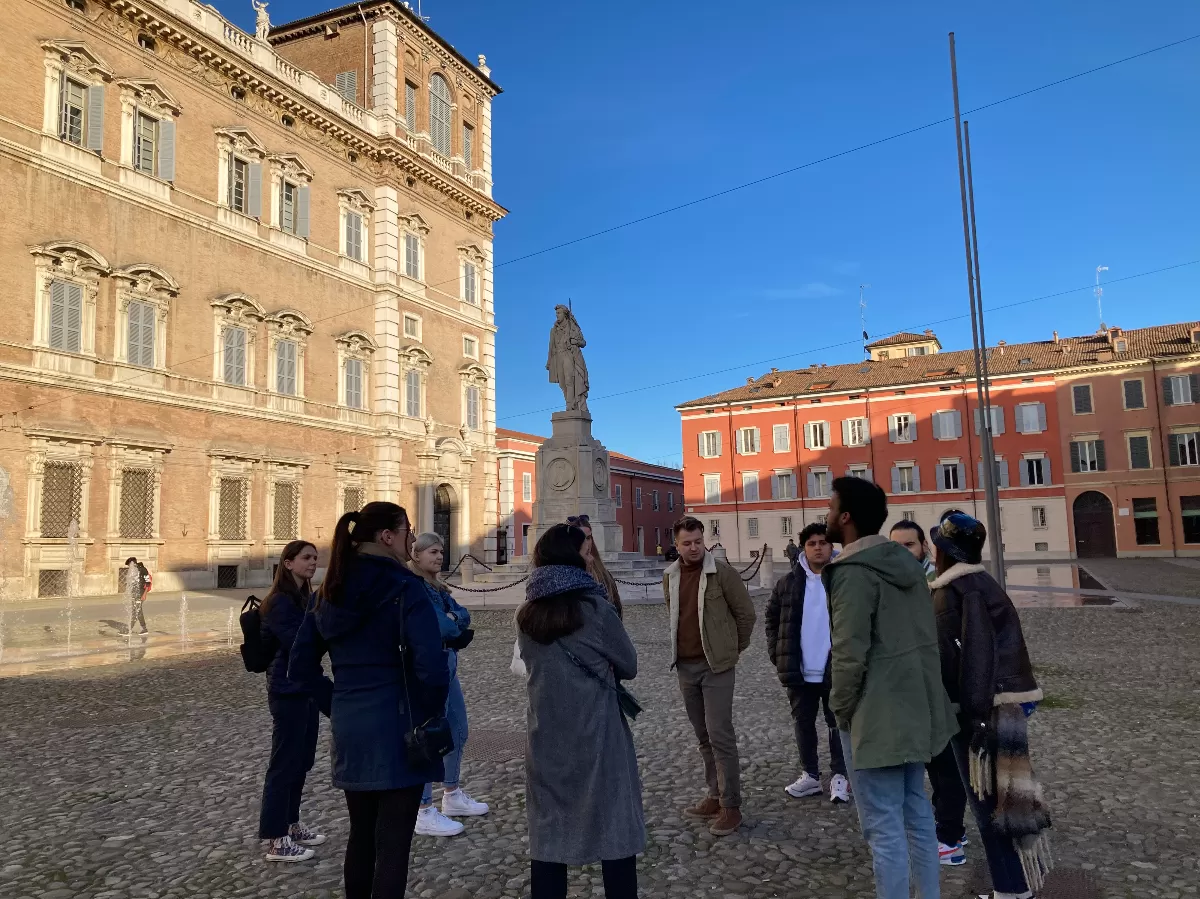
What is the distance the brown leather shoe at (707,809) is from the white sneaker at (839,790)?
765mm

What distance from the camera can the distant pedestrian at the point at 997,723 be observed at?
11.7 ft

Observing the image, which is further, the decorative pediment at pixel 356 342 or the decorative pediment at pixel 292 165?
the decorative pediment at pixel 356 342

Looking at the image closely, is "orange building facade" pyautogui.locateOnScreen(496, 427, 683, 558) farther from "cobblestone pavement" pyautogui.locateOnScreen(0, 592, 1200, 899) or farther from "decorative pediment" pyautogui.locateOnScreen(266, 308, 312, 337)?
"cobblestone pavement" pyautogui.locateOnScreen(0, 592, 1200, 899)

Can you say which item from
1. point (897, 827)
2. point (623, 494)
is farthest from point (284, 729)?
point (623, 494)

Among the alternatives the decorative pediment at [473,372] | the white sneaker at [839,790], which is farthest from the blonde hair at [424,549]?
the decorative pediment at [473,372]

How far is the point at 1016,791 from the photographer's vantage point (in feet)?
11.7

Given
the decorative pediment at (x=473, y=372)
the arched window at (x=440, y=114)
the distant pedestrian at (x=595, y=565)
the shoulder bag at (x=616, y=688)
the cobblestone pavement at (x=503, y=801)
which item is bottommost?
the cobblestone pavement at (x=503, y=801)

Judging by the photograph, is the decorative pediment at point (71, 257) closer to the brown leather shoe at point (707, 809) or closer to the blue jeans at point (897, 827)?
the brown leather shoe at point (707, 809)

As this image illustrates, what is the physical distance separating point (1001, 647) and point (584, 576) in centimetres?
189

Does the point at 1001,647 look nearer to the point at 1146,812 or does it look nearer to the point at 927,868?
the point at 927,868

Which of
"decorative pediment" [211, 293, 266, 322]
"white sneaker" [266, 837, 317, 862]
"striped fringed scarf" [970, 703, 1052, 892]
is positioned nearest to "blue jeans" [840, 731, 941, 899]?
"striped fringed scarf" [970, 703, 1052, 892]

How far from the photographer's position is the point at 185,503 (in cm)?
2381

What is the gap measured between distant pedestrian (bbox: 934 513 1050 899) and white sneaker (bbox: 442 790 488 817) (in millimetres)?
2897

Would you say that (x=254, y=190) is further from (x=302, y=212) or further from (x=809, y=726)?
(x=809, y=726)
